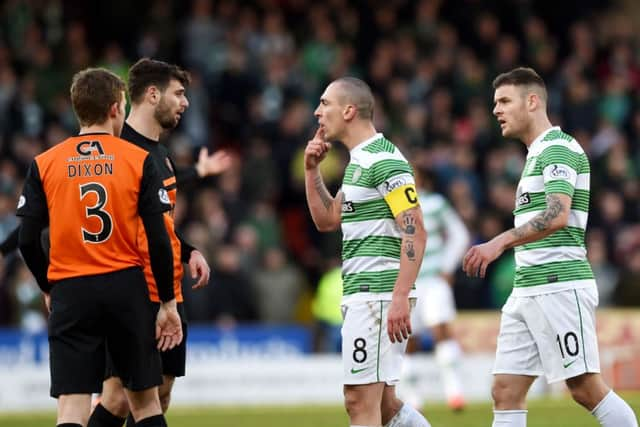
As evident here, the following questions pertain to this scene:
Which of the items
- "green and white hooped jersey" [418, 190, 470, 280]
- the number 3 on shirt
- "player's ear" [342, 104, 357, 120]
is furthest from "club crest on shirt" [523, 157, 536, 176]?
"green and white hooped jersey" [418, 190, 470, 280]

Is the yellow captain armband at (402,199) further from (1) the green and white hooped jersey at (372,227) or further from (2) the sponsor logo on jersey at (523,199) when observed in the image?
(2) the sponsor logo on jersey at (523,199)

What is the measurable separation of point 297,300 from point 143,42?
15.8ft

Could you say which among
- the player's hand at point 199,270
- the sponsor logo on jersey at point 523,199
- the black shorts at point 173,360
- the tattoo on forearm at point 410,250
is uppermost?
the sponsor logo on jersey at point 523,199

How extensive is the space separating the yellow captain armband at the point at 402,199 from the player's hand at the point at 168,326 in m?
1.40

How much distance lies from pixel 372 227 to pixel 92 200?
1.69 metres

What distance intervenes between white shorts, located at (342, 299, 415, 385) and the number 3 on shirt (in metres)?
1.53

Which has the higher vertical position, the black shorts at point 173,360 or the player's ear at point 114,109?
the player's ear at point 114,109

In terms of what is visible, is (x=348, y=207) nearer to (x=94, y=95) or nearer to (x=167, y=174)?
(x=167, y=174)

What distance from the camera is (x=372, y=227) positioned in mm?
7922

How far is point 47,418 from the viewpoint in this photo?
14.3 meters

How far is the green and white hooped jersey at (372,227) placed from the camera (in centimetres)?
784

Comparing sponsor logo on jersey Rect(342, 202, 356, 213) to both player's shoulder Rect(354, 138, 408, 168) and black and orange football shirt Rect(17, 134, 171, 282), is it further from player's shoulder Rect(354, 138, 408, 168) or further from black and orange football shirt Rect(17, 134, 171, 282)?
black and orange football shirt Rect(17, 134, 171, 282)

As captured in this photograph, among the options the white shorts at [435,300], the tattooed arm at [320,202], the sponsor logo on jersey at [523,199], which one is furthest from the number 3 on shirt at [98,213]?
the white shorts at [435,300]

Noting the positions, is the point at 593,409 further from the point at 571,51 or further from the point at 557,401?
the point at 571,51
